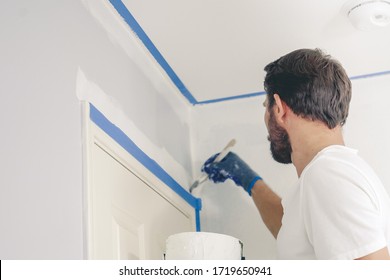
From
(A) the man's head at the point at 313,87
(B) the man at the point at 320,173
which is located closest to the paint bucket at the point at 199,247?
(B) the man at the point at 320,173

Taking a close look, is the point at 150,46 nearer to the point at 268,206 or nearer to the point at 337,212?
the point at 268,206

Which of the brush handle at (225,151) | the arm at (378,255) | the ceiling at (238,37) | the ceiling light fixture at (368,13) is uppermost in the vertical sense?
the ceiling at (238,37)

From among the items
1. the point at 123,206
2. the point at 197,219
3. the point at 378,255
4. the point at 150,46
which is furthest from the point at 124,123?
the point at 378,255

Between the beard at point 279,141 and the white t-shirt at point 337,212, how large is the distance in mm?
338

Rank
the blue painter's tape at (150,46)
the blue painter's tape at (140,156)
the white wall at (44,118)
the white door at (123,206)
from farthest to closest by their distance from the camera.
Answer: the blue painter's tape at (150,46) < the blue painter's tape at (140,156) < the white door at (123,206) < the white wall at (44,118)

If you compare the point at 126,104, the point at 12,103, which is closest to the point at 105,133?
the point at 126,104

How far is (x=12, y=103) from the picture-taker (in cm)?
158

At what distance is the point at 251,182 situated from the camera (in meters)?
2.57

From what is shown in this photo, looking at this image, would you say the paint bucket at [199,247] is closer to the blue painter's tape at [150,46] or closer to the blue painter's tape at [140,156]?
the blue painter's tape at [140,156]

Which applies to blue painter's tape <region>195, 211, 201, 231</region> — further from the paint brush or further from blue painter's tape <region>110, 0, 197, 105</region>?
blue painter's tape <region>110, 0, 197, 105</region>

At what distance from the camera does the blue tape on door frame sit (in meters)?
1.98

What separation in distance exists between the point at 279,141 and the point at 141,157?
48 centimetres

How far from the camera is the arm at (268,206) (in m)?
2.40
